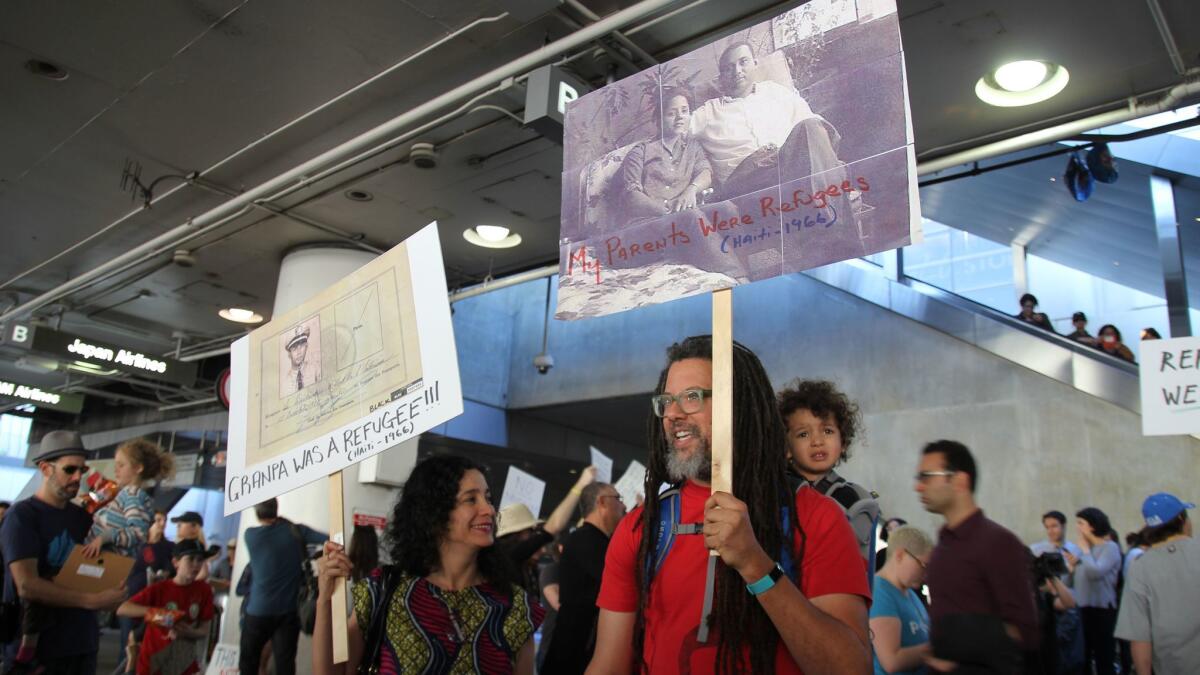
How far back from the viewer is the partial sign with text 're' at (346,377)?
8.29ft

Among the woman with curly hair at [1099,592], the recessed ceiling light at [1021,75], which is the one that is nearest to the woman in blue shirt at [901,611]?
the recessed ceiling light at [1021,75]

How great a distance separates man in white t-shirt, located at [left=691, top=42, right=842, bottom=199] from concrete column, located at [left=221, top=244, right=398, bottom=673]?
6.85 metres

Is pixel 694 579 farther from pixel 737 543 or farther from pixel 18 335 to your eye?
pixel 18 335

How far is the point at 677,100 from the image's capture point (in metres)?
2.21

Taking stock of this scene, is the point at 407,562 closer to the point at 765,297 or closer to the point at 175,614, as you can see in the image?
the point at 175,614

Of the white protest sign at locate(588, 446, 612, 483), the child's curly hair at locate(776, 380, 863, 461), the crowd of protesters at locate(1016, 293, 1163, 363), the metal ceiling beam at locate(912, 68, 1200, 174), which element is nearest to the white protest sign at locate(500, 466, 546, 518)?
the white protest sign at locate(588, 446, 612, 483)

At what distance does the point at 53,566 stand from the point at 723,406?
149 inches

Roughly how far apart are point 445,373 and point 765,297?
978cm

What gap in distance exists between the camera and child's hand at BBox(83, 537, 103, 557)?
423cm

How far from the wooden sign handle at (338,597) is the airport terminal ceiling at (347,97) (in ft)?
10.8

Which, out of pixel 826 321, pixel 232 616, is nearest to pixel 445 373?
pixel 232 616

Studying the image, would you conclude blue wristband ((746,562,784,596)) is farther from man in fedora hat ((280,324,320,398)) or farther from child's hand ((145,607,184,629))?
child's hand ((145,607,184,629))

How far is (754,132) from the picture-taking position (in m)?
2.03

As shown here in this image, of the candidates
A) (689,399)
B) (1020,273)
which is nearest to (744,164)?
(689,399)
